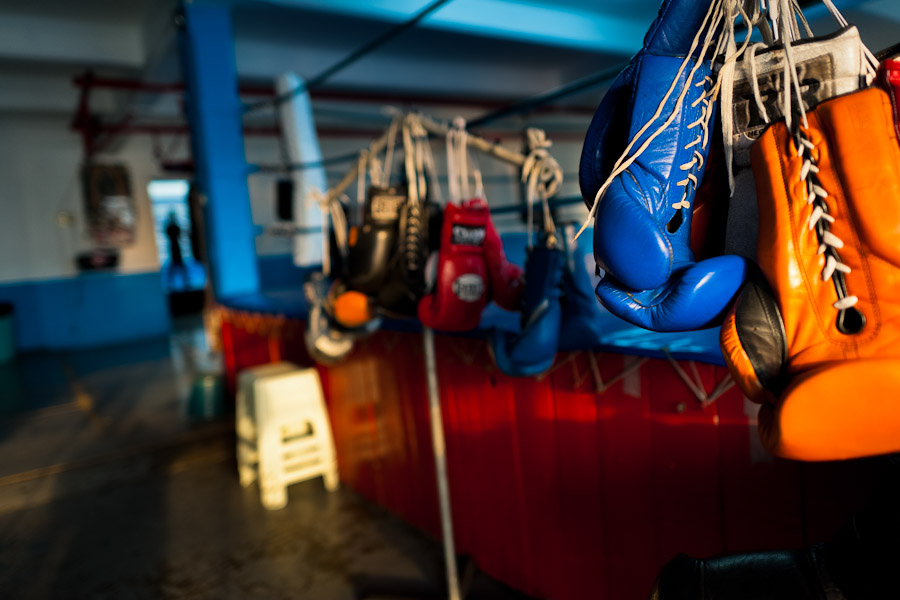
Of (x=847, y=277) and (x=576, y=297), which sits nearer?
(x=847, y=277)

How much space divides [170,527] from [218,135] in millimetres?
2078

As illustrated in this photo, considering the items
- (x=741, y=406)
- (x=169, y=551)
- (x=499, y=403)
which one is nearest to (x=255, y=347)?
(x=169, y=551)

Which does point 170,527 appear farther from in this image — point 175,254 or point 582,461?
point 175,254

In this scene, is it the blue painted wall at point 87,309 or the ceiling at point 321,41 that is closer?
the ceiling at point 321,41

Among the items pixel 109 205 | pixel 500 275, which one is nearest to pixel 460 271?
pixel 500 275

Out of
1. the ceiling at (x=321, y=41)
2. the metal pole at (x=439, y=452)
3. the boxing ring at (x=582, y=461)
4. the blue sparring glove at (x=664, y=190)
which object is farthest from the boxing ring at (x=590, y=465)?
the ceiling at (x=321, y=41)

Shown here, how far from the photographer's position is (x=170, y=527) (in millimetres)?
2324

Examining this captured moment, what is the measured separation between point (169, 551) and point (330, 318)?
1.15 meters

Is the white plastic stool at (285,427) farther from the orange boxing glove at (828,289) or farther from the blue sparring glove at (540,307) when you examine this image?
the orange boxing glove at (828,289)

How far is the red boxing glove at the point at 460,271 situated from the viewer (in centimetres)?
122

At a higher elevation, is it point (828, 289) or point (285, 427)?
point (828, 289)

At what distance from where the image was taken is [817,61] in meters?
0.58

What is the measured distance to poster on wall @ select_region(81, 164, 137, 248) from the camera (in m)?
6.99

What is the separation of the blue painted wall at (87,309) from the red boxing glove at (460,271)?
7.24 m
